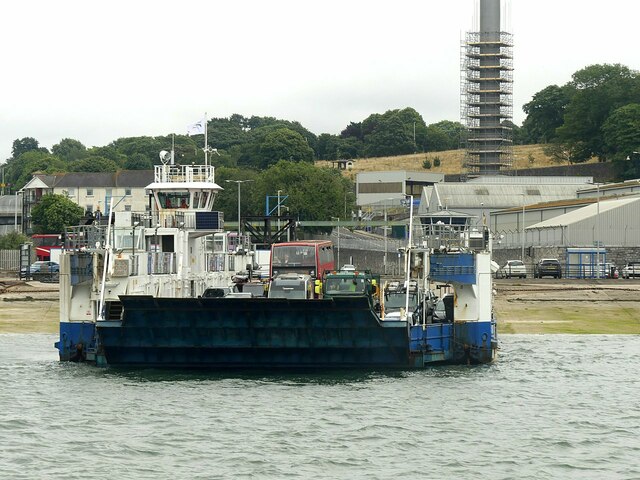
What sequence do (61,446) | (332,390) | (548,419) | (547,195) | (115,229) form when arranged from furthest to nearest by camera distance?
(547,195) → (115,229) → (332,390) → (548,419) → (61,446)

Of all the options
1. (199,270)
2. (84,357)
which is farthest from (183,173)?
(84,357)

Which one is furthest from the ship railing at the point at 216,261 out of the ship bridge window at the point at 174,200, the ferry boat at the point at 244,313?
the ferry boat at the point at 244,313

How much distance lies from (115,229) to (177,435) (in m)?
14.7

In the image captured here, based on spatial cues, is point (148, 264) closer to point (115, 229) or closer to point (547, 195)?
point (115, 229)

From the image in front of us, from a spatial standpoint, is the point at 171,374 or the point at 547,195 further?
the point at 547,195

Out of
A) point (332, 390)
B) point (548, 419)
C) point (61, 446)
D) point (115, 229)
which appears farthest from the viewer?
point (115, 229)

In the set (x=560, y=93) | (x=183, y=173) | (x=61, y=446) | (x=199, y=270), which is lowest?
(x=61, y=446)

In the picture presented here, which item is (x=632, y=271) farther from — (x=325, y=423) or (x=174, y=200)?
(x=325, y=423)

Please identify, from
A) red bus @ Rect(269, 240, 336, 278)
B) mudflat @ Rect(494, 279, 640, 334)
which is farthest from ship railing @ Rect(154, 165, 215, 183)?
mudflat @ Rect(494, 279, 640, 334)

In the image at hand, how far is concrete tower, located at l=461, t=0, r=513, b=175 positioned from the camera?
160625 mm

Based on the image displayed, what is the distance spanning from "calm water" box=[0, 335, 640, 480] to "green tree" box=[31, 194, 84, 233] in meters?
96.6

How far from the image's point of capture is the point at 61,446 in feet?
94.6

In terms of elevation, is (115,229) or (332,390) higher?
(115,229)

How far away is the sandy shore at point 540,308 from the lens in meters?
55.6
